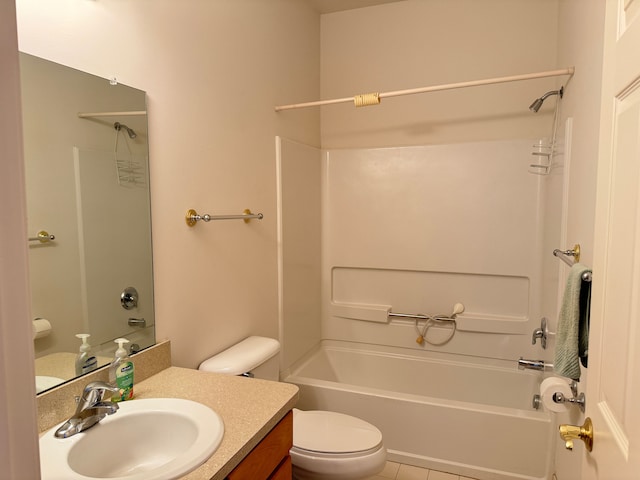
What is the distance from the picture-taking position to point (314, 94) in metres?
2.99

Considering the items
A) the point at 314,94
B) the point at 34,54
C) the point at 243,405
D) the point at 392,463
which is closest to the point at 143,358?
the point at 243,405

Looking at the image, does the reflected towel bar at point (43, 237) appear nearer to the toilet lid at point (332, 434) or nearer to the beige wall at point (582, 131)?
the toilet lid at point (332, 434)

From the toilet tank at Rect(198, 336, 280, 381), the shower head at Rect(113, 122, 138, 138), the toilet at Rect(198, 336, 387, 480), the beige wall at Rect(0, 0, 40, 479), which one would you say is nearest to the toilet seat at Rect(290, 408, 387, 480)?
the toilet at Rect(198, 336, 387, 480)

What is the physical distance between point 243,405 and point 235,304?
860 millimetres

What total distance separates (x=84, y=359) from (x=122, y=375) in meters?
0.12

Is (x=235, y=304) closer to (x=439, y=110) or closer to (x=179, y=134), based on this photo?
(x=179, y=134)

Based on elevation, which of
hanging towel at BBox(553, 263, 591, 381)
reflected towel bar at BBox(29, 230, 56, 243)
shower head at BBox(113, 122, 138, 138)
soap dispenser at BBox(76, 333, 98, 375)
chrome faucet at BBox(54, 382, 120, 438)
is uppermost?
shower head at BBox(113, 122, 138, 138)

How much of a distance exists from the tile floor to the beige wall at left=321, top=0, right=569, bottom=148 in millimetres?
2029

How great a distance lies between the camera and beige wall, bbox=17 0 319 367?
1.32 metres

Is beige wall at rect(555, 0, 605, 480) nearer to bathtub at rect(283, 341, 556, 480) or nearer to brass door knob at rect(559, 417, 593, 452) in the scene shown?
bathtub at rect(283, 341, 556, 480)

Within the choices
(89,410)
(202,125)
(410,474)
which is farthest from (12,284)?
(410,474)

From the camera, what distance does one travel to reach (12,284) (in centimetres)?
37

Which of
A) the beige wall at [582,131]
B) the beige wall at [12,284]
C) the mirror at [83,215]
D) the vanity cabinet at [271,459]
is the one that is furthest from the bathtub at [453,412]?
the beige wall at [12,284]

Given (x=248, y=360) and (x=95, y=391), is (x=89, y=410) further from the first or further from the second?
(x=248, y=360)
